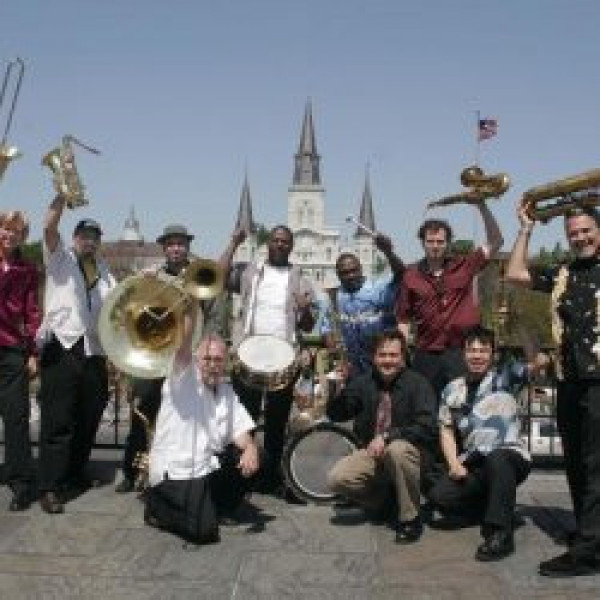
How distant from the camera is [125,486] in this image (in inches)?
248

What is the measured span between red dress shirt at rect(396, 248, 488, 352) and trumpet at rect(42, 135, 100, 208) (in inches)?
88.4

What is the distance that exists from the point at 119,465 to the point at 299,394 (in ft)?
5.19

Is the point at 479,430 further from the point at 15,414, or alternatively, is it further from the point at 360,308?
the point at 15,414

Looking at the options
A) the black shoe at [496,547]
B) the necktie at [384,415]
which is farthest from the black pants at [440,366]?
the black shoe at [496,547]

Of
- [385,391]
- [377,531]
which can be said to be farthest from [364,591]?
[385,391]

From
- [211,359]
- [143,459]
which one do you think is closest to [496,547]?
[211,359]

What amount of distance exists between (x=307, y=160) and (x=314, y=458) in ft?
355

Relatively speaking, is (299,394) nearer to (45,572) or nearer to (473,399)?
(473,399)

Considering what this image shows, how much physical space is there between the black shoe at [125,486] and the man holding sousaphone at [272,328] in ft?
3.08

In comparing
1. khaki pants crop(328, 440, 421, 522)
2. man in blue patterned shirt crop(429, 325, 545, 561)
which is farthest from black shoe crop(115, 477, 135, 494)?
man in blue patterned shirt crop(429, 325, 545, 561)

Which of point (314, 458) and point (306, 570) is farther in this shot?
point (314, 458)

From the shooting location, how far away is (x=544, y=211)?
4973mm

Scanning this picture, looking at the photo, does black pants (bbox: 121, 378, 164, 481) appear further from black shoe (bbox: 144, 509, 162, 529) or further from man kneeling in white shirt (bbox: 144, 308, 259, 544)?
black shoe (bbox: 144, 509, 162, 529)

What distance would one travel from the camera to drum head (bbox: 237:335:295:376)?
5.85m
